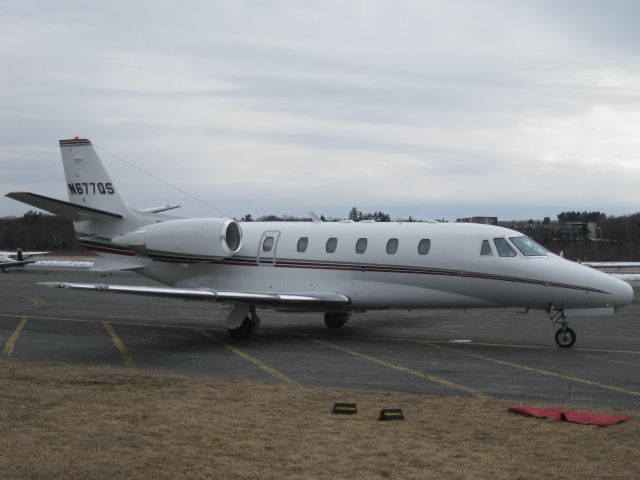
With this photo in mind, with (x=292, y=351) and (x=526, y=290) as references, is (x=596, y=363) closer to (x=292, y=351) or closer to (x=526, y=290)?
(x=526, y=290)

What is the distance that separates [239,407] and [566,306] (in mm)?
8774

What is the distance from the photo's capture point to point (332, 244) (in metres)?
19.0

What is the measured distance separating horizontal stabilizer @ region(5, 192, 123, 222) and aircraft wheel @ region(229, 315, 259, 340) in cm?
545

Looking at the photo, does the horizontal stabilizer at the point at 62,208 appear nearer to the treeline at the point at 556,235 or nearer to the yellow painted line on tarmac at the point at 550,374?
the yellow painted line on tarmac at the point at 550,374

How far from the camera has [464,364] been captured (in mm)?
14547

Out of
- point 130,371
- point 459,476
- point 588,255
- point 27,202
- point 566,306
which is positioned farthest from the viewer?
point 588,255

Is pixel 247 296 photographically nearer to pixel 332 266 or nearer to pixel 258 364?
pixel 332 266

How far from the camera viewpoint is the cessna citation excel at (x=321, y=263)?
16.6m

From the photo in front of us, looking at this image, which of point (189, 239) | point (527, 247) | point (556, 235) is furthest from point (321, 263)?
point (556, 235)

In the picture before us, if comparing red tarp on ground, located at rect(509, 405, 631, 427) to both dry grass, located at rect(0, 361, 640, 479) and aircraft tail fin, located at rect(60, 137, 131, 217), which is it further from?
aircraft tail fin, located at rect(60, 137, 131, 217)

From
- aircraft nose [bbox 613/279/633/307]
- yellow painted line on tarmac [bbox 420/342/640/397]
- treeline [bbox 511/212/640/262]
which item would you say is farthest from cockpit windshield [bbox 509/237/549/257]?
treeline [bbox 511/212/640/262]

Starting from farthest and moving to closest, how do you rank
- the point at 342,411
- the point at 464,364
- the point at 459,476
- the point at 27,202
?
the point at 27,202 < the point at 464,364 < the point at 342,411 < the point at 459,476

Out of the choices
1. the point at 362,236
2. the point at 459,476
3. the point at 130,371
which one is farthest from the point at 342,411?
the point at 362,236

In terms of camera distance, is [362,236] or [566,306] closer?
[566,306]
